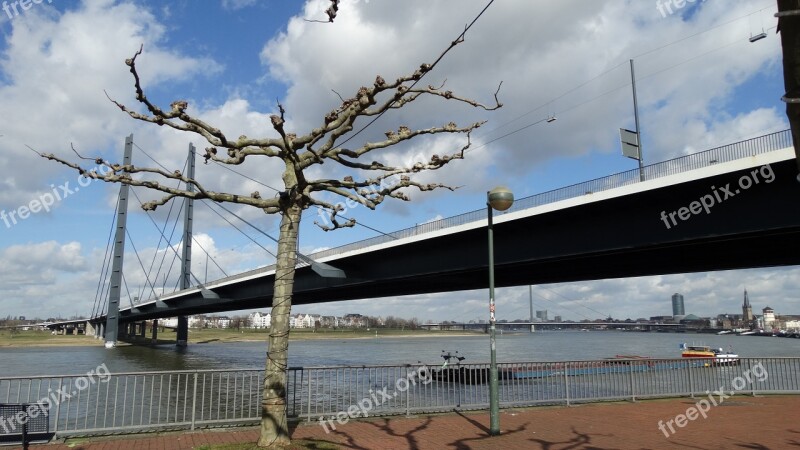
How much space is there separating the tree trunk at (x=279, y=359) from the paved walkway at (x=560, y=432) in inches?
52.4

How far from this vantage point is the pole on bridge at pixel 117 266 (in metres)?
72.9

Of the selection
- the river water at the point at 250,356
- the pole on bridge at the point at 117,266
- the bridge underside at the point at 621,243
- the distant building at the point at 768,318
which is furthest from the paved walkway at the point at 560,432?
the distant building at the point at 768,318

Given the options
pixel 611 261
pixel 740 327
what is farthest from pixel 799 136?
pixel 740 327

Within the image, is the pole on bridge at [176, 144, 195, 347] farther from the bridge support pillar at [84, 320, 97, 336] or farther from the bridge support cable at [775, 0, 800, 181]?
the bridge support cable at [775, 0, 800, 181]

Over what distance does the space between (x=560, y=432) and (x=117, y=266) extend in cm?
7570

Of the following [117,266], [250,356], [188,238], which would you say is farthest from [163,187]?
[117,266]

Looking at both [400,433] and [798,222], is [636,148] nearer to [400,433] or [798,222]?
[798,222]

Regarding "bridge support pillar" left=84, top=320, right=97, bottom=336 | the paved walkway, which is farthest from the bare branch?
"bridge support pillar" left=84, top=320, right=97, bottom=336

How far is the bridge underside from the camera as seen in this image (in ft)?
45.4

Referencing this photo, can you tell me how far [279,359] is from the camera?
8.05 m

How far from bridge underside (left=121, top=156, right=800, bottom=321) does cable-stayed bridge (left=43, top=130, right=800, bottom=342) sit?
0.03 meters

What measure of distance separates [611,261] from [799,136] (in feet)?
68.8

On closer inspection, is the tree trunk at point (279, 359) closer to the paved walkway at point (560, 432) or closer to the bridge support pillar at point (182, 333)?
the paved walkway at point (560, 432)

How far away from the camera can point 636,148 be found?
20.2 metres
